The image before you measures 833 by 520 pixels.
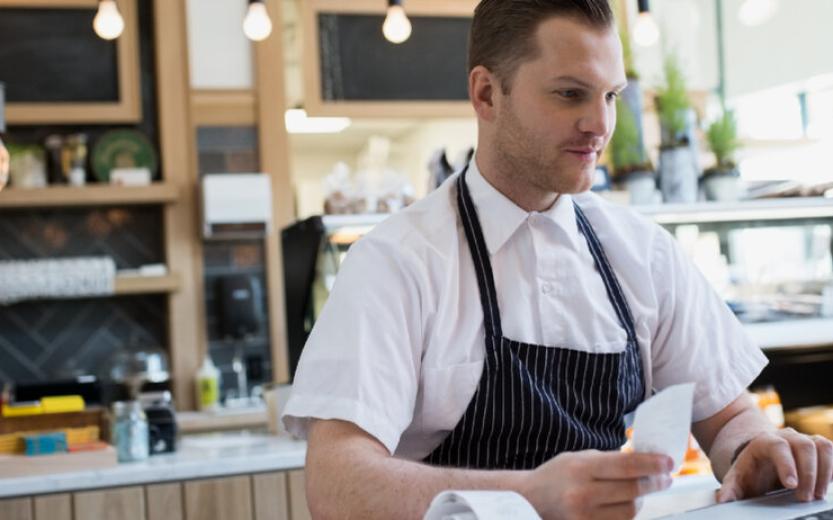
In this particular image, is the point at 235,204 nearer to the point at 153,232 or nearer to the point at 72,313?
the point at 153,232

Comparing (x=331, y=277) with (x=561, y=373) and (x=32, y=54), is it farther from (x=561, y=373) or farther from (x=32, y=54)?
(x=32, y=54)

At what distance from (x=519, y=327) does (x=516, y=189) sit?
0.67 ft

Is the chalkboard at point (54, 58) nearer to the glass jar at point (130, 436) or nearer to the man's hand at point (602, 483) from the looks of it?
the glass jar at point (130, 436)

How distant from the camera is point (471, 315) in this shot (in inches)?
59.0

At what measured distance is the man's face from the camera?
4.65ft

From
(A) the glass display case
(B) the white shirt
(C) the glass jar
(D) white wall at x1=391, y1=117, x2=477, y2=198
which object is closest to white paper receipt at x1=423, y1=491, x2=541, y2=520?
(B) the white shirt

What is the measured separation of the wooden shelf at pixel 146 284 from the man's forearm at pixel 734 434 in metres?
3.94

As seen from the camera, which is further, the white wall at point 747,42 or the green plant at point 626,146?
the white wall at point 747,42

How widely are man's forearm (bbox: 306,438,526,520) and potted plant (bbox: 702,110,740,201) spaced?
92.3 inches

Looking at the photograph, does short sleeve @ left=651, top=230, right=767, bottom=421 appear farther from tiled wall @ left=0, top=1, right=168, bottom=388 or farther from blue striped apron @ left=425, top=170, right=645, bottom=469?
tiled wall @ left=0, top=1, right=168, bottom=388

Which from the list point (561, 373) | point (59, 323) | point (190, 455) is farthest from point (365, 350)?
point (59, 323)

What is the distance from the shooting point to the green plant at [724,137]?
3.49m

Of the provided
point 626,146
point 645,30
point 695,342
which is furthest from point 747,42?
point 695,342

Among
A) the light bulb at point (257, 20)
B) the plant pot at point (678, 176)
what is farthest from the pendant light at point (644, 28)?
the light bulb at point (257, 20)
